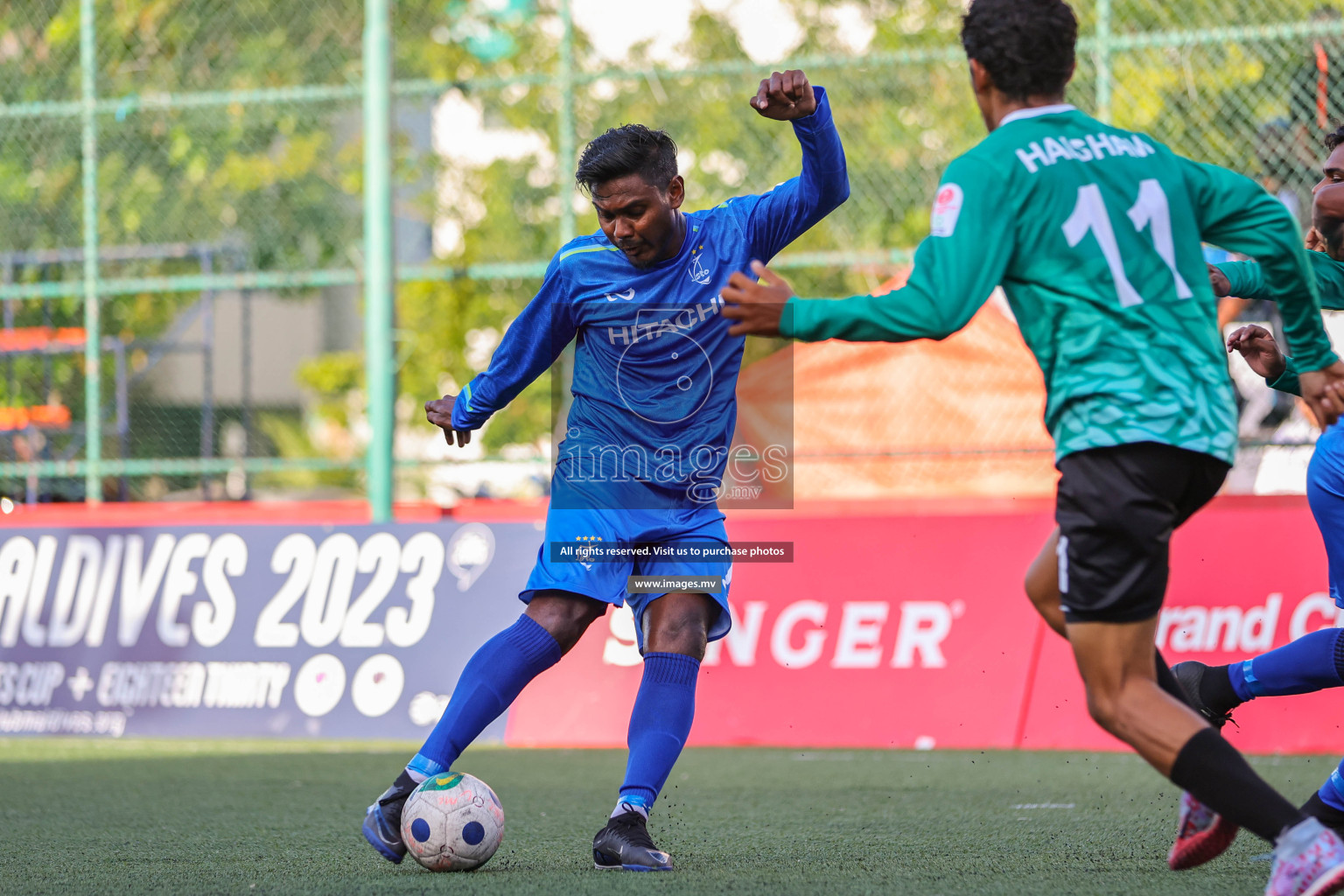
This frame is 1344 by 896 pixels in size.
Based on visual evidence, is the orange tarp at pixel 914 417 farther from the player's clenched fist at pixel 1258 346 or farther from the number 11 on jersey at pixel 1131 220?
the number 11 on jersey at pixel 1131 220

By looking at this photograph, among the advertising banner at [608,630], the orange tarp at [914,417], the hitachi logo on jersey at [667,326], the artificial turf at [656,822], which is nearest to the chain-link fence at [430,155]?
the orange tarp at [914,417]

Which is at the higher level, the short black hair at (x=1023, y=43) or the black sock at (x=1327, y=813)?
the short black hair at (x=1023, y=43)

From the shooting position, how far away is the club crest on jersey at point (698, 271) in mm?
4660

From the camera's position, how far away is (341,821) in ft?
18.3

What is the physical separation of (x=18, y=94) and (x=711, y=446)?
873cm

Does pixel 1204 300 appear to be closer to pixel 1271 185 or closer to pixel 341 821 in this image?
pixel 341 821

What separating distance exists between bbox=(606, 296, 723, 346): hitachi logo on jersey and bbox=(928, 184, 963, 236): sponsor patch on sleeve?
130 cm

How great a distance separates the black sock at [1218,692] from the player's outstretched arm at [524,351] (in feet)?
7.03

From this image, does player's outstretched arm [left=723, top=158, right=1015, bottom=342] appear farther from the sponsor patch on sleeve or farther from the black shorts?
the black shorts

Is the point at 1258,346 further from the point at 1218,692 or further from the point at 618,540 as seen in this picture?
the point at 618,540

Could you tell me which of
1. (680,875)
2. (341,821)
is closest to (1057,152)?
(680,875)

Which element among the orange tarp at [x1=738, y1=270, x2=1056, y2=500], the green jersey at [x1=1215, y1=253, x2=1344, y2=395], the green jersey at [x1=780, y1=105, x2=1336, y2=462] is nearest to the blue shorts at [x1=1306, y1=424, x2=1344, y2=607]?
the green jersey at [x1=1215, y1=253, x2=1344, y2=395]

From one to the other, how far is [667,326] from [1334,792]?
2269 millimetres

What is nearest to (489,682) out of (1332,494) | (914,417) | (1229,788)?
(1229,788)
